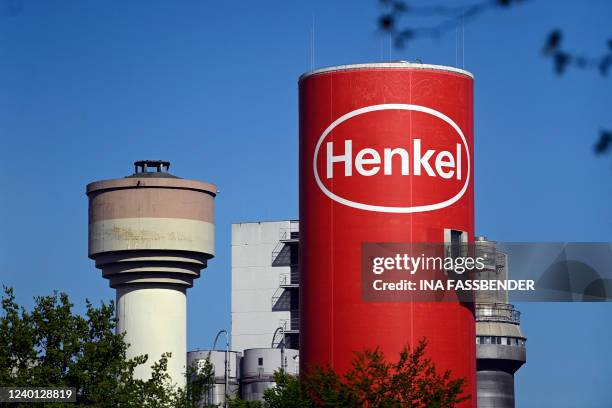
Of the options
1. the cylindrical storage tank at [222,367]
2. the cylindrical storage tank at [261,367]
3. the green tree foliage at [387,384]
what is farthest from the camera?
the cylindrical storage tank at [222,367]

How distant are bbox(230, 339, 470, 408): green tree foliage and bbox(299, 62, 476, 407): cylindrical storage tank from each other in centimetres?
121

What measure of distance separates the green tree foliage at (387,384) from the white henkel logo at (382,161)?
6.47m

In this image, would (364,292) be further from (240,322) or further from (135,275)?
(240,322)

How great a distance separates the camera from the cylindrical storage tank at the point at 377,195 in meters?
65.4

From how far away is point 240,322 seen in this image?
157 meters

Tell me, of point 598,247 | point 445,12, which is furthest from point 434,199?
point 445,12

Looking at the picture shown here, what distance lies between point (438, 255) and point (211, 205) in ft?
139

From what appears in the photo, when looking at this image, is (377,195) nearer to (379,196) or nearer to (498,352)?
(379,196)

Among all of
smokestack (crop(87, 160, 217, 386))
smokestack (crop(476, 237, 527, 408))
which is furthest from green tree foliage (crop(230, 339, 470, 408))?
smokestack (crop(476, 237, 527, 408))

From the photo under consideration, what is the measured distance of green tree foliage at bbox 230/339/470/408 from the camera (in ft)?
206

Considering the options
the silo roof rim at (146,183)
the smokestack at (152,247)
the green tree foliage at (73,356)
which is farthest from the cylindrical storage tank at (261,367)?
the green tree foliage at (73,356)

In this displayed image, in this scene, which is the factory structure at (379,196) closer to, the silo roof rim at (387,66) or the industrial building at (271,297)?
the silo roof rim at (387,66)

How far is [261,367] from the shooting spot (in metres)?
137

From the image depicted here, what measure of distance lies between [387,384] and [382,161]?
9.71 meters
